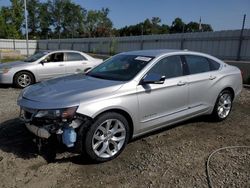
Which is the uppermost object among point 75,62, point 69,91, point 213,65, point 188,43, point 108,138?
point 188,43

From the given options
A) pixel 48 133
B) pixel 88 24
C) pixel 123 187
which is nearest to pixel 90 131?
pixel 48 133

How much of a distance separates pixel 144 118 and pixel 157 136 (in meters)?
0.78

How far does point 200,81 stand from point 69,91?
2517 mm

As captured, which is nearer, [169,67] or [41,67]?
[169,67]

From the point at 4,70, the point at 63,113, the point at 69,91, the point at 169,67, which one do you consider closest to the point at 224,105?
the point at 169,67

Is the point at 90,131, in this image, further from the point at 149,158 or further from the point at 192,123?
the point at 192,123

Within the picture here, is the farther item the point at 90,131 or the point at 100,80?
the point at 100,80

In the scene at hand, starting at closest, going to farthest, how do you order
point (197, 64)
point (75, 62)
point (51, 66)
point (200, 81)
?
point (200, 81) → point (197, 64) → point (51, 66) → point (75, 62)

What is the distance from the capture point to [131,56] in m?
5.06

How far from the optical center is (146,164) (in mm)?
3871

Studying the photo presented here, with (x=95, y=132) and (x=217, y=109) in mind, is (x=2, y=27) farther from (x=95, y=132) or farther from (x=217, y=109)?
Answer: (x=95, y=132)

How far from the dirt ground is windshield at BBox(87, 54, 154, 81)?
1.14 meters

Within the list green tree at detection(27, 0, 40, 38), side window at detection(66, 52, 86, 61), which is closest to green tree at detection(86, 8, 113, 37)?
green tree at detection(27, 0, 40, 38)

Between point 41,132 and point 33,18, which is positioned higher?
point 33,18
